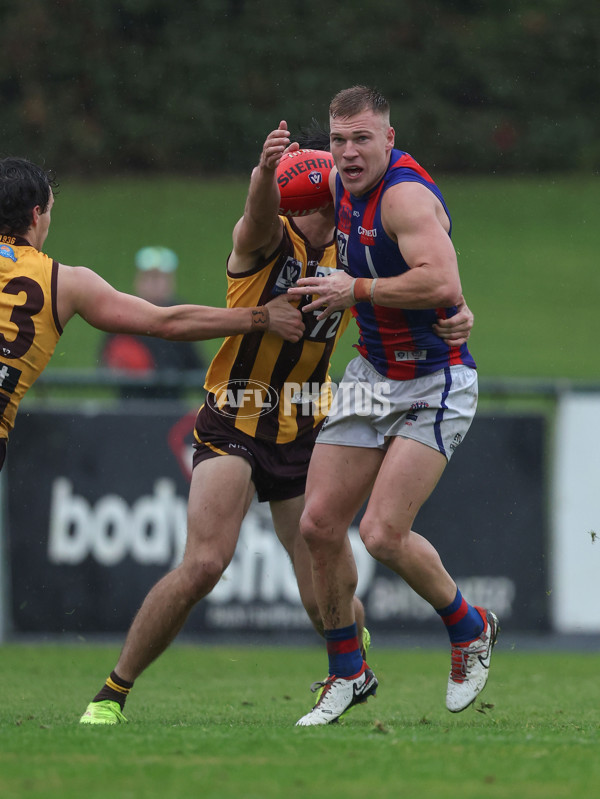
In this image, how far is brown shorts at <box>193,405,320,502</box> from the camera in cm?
615

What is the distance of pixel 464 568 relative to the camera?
9.27 metres

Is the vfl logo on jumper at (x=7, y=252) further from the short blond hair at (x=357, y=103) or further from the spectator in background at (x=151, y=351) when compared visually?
the spectator in background at (x=151, y=351)

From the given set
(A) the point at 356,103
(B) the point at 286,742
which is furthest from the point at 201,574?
(A) the point at 356,103

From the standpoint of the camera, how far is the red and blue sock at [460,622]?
591 centimetres

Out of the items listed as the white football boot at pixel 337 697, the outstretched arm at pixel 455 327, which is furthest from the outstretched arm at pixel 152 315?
the white football boot at pixel 337 697

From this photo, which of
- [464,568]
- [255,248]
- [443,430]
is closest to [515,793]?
[443,430]

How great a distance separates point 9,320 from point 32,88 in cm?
2313

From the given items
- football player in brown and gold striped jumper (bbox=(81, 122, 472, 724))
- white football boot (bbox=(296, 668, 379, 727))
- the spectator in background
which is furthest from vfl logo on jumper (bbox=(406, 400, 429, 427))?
the spectator in background

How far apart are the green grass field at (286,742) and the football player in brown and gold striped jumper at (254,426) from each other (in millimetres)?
521

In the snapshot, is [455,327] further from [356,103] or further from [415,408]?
[356,103]

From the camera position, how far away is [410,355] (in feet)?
19.1

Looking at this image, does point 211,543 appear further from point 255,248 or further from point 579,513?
point 579,513

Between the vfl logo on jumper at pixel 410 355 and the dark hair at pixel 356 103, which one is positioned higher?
the dark hair at pixel 356 103

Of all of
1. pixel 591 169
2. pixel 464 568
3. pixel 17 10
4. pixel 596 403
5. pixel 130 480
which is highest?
pixel 17 10
